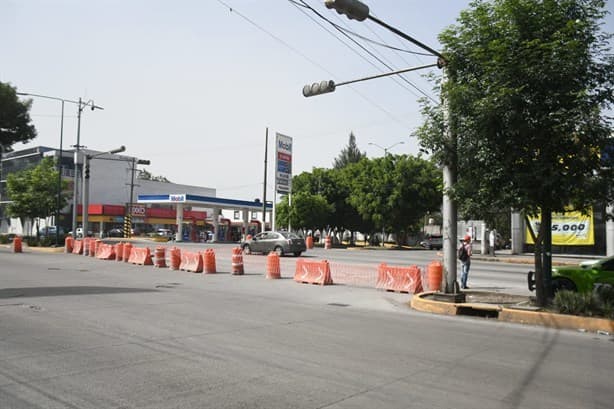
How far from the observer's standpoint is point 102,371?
5965 millimetres

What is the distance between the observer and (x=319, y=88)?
1307 cm

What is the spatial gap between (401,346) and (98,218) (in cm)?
6563

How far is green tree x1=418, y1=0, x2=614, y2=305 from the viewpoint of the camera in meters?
10.4

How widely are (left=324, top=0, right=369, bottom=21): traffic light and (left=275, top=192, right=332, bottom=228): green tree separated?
40.9 meters

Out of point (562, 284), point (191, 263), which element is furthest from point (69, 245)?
point (562, 284)

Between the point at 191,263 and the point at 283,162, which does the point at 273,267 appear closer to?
the point at 191,263

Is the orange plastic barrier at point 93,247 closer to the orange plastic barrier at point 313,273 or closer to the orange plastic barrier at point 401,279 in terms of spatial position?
the orange plastic barrier at point 313,273

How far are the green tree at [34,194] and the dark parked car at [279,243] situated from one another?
19.4 meters

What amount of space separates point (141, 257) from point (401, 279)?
46.6ft

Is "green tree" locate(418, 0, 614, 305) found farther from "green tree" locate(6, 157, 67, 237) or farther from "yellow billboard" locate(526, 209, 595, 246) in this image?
"green tree" locate(6, 157, 67, 237)

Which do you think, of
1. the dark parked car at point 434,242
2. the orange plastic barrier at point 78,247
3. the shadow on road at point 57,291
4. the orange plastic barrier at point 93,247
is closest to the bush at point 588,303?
the shadow on road at point 57,291

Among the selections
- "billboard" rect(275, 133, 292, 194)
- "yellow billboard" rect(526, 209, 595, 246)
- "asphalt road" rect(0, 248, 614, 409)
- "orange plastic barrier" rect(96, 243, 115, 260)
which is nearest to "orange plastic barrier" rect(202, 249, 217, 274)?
"asphalt road" rect(0, 248, 614, 409)

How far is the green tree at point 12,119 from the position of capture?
46906 millimetres

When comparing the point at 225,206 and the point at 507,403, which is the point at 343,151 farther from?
the point at 507,403
